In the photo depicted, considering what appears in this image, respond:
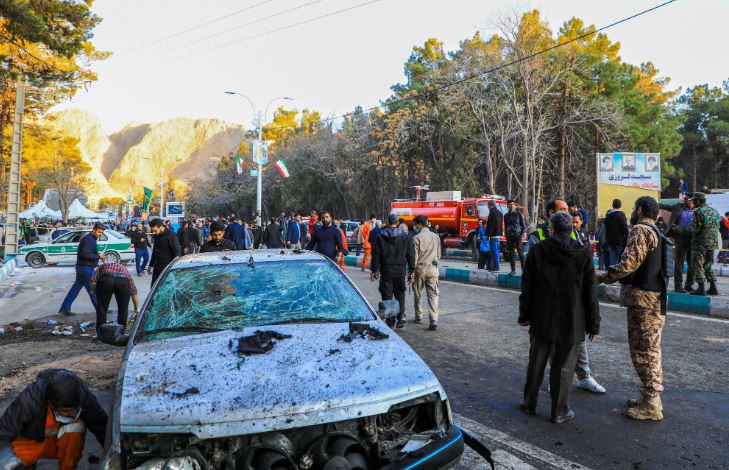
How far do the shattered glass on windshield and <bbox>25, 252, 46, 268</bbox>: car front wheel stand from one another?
18668mm

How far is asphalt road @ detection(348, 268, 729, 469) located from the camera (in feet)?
12.4

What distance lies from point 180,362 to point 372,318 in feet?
4.51

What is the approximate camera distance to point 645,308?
4379mm

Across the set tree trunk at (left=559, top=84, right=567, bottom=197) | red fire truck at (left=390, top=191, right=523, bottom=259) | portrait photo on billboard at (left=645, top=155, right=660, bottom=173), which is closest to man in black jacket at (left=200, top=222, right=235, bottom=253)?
red fire truck at (left=390, top=191, right=523, bottom=259)

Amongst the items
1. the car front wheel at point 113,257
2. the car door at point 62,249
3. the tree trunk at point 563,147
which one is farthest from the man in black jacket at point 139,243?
the tree trunk at point 563,147

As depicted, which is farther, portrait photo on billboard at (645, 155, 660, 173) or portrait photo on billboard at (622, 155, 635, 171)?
portrait photo on billboard at (645, 155, 660, 173)

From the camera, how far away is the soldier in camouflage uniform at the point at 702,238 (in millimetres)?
9312

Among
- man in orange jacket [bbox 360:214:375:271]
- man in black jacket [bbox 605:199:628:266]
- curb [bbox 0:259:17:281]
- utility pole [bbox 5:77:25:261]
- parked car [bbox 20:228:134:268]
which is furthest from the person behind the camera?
parked car [bbox 20:228:134:268]

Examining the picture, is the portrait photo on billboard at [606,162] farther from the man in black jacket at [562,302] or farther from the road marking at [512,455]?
the road marking at [512,455]

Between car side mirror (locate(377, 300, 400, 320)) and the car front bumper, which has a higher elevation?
car side mirror (locate(377, 300, 400, 320))

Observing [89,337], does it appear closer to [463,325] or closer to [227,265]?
[227,265]

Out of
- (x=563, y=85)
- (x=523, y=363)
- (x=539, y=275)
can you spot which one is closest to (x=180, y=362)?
(x=539, y=275)

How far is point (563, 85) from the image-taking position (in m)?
27.8

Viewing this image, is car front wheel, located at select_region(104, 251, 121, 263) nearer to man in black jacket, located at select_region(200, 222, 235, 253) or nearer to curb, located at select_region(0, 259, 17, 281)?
curb, located at select_region(0, 259, 17, 281)
